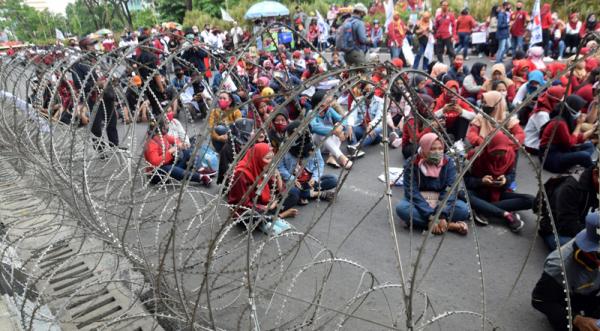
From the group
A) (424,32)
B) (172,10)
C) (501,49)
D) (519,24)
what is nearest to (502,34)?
(501,49)

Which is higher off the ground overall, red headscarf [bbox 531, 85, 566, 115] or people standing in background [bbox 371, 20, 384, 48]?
people standing in background [bbox 371, 20, 384, 48]

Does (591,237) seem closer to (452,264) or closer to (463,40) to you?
(452,264)

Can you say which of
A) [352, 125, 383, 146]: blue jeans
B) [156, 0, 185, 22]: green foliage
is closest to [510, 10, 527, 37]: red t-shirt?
[352, 125, 383, 146]: blue jeans

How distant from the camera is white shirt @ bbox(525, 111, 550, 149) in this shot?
211 inches

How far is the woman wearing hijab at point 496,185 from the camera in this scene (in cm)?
429

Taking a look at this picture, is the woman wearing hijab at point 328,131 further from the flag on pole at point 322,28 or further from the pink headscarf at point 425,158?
the flag on pole at point 322,28

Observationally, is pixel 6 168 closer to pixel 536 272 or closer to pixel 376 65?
pixel 376 65

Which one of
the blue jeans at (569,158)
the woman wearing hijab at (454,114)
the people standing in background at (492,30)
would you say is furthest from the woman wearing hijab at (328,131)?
the people standing in background at (492,30)

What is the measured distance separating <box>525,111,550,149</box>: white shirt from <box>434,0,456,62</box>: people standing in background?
5.53m

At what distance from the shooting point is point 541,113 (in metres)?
5.36

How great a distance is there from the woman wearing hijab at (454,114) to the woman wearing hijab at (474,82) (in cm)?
49

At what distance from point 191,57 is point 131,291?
7.73 metres

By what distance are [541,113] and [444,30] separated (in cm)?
610

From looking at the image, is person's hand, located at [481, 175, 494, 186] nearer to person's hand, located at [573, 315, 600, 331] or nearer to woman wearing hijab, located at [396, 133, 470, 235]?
woman wearing hijab, located at [396, 133, 470, 235]
